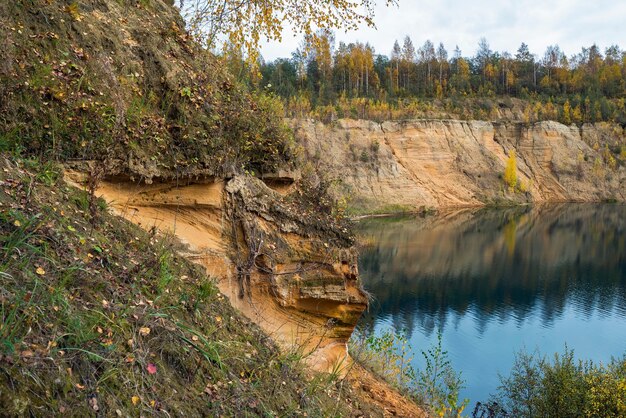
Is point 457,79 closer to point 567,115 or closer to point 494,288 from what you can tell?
point 567,115

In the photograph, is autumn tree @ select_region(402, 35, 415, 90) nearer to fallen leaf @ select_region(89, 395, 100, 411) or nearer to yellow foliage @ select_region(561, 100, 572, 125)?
yellow foliage @ select_region(561, 100, 572, 125)

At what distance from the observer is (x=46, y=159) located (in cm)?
448

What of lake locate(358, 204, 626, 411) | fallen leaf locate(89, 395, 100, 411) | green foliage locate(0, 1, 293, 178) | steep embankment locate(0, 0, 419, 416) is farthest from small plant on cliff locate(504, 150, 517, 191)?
fallen leaf locate(89, 395, 100, 411)

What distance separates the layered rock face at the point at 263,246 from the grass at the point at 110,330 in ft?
4.20

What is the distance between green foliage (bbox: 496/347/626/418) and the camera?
1248 centimetres

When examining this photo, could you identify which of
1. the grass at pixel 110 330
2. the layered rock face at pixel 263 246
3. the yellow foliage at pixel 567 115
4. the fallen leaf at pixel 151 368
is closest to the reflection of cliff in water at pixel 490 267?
the layered rock face at pixel 263 246

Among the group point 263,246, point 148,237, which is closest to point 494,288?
point 263,246

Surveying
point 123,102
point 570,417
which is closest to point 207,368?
point 123,102

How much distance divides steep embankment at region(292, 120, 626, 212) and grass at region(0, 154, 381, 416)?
46.5 meters

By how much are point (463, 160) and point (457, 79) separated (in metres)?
25.1

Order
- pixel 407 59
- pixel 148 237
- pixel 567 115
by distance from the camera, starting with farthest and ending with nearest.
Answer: pixel 407 59
pixel 567 115
pixel 148 237

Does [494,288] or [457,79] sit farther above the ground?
[457,79]

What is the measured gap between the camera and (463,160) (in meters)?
61.5

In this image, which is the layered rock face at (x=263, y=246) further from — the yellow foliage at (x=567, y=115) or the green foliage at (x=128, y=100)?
the yellow foliage at (x=567, y=115)
